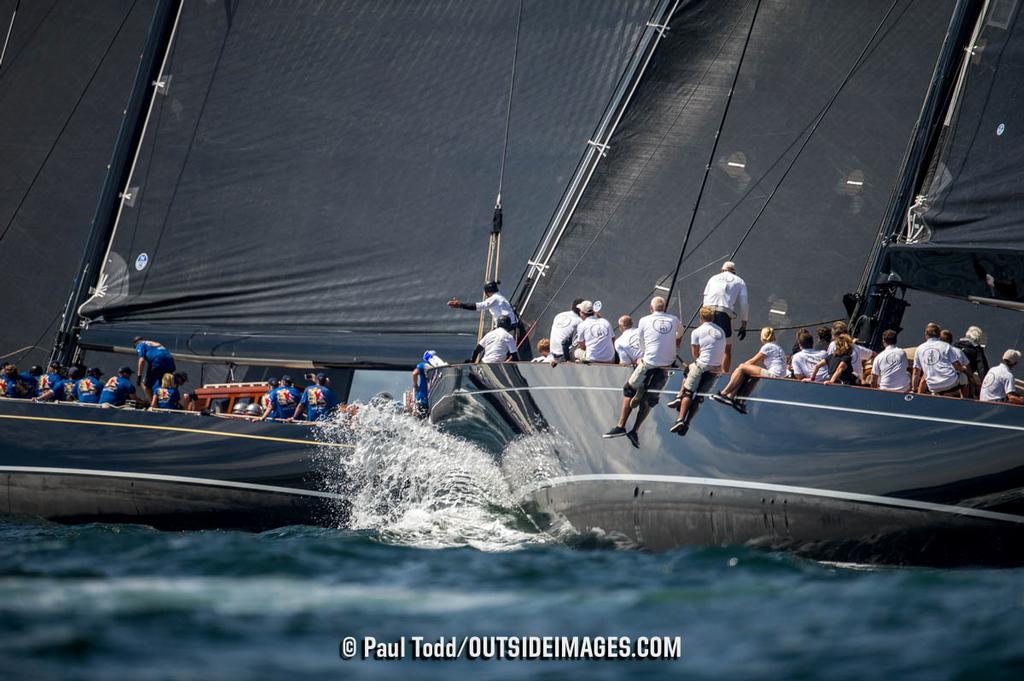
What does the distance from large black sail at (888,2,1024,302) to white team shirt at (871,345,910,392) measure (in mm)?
730

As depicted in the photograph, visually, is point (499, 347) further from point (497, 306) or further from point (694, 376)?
point (694, 376)

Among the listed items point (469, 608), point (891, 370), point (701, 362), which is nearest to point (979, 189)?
point (891, 370)

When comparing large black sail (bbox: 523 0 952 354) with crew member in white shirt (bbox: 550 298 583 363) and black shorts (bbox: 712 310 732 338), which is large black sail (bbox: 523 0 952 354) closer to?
crew member in white shirt (bbox: 550 298 583 363)

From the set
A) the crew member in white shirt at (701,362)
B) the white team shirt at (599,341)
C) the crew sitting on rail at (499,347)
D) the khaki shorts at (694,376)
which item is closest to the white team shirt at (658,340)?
the crew member in white shirt at (701,362)

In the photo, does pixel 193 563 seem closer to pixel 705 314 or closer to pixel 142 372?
pixel 705 314

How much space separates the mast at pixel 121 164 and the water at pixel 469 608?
215 inches

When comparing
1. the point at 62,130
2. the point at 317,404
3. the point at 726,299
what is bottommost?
the point at 317,404

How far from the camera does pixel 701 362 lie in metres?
9.87

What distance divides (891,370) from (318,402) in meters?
5.70

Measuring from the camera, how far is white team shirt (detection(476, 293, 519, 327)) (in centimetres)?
1254

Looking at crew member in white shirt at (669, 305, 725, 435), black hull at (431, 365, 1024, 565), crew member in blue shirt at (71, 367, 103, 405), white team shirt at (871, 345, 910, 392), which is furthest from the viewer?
crew member in blue shirt at (71, 367, 103, 405)

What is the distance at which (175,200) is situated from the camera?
1518 cm

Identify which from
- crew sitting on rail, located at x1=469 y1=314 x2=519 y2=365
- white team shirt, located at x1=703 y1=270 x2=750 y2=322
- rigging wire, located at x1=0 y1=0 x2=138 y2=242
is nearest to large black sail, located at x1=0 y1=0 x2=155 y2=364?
rigging wire, located at x1=0 y1=0 x2=138 y2=242

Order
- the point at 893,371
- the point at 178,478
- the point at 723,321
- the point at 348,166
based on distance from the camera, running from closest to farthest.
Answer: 1. the point at 893,371
2. the point at 723,321
3. the point at 178,478
4. the point at 348,166
